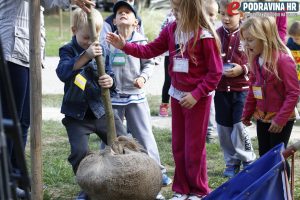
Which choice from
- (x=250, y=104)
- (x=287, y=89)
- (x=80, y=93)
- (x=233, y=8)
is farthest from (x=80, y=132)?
(x=233, y=8)

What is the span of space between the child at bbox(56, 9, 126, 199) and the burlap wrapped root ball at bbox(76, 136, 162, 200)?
442mm

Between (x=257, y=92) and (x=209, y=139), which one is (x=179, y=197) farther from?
(x=209, y=139)

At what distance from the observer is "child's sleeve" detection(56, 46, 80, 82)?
15.2 ft

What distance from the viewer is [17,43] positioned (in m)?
4.75

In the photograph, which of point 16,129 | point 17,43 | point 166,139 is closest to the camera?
point 16,129

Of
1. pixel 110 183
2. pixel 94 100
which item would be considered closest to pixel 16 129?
pixel 110 183

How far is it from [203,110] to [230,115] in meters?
1.03

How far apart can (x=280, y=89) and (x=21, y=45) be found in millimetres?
1859

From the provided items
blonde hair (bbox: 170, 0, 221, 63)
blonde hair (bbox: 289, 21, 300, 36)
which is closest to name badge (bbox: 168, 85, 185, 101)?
blonde hair (bbox: 170, 0, 221, 63)

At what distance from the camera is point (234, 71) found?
559 cm

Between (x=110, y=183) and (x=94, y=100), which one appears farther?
(x=94, y=100)

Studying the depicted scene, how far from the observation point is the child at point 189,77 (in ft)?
15.4

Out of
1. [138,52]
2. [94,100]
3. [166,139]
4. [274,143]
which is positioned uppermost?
[138,52]

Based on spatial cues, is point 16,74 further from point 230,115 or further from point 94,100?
point 230,115
